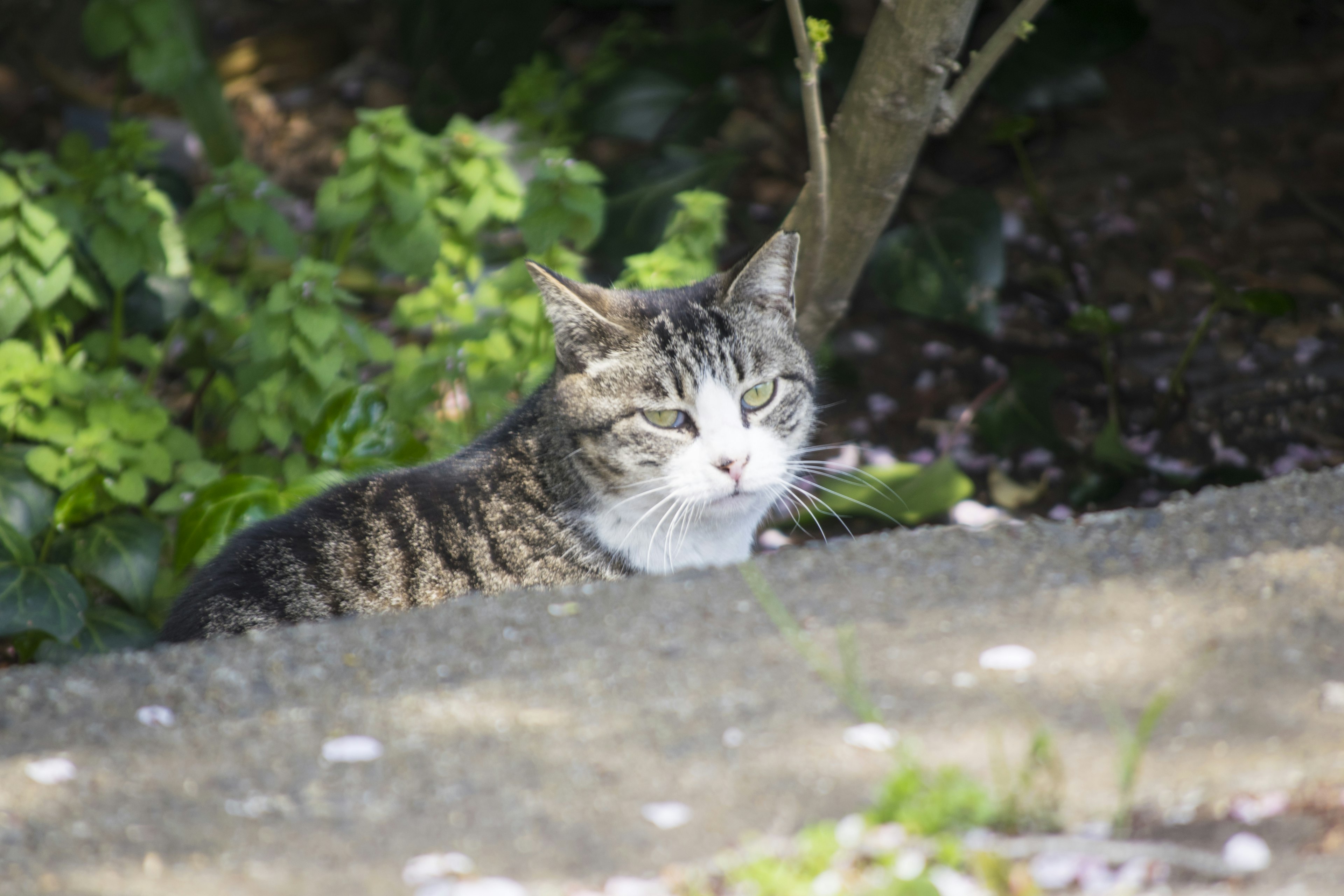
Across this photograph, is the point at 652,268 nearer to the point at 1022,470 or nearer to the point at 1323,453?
the point at 1022,470

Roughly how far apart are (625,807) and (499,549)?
1.12 m

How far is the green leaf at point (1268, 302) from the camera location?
10.9 ft

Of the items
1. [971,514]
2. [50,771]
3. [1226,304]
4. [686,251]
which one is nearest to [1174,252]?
[1226,304]

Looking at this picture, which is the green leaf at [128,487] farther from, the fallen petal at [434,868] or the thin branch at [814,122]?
the fallen petal at [434,868]

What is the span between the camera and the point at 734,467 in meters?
2.28

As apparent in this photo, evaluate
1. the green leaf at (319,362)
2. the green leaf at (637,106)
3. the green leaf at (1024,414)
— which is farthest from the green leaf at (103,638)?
the green leaf at (1024,414)

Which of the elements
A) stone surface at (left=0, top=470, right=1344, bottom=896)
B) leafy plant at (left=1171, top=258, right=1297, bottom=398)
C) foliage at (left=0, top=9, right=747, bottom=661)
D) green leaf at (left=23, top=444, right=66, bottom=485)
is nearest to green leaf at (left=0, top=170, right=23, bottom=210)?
foliage at (left=0, top=9, right=747, bottom=661)

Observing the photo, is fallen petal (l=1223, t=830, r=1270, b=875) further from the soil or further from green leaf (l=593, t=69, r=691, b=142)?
green leaf (l=593, t=69, r=691, b=142)

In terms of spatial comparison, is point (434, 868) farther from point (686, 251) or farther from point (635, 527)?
point (686, 251)

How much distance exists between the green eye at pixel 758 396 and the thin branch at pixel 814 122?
0.54m

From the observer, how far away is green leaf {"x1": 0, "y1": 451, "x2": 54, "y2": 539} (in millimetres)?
2752

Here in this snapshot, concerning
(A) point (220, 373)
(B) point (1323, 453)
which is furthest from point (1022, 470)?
(A) point (220, 373)

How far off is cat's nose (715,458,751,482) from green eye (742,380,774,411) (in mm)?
202

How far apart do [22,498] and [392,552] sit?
3.67ft
